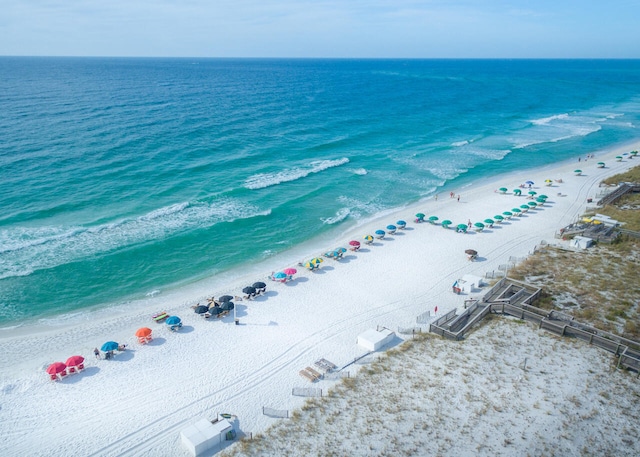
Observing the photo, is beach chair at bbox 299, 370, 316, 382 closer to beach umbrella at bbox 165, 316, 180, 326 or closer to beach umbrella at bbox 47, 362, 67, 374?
beach umbrella at bbox 165, 316, 180, 326

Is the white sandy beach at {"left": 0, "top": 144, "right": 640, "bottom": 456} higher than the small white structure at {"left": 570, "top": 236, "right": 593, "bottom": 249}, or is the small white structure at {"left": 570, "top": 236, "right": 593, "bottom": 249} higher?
the small white structure at {"left": 570, "top": 236, "right": 593, "bottom": 249}

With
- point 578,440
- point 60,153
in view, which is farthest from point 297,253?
point 60,153

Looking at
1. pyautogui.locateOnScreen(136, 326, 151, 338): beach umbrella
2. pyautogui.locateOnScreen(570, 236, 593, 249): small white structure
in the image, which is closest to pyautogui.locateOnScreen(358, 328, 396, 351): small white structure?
Result: pyautogui.locateOnScreen(136, 326, 151, 338): beach umbrella

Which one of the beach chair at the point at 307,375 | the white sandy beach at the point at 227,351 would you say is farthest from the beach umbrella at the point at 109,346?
the beach chair at the point at 307,375

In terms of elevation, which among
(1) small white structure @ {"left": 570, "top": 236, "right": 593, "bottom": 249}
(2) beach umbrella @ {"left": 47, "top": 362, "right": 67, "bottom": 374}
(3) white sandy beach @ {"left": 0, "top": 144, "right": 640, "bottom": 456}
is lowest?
(3) white sandy beach @ {"left": 0, "top": 144, "right": 640, "bottom": 456}

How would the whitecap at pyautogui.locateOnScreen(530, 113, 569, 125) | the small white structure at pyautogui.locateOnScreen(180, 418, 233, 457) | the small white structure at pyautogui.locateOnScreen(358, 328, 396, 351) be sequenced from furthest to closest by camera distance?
1. the whitecap at pyautogui.locateOnScreen(530, 113, 569, 125)
2. the small white structure at pyautogui.locateOnScreen(358, 328, 396, 351)
3. the small white structure at pyautogui.locateOnScreen(180, 418, 233, 457)

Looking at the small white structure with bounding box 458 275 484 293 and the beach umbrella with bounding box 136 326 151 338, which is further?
the small white structure with bounding box 458 275 484 293

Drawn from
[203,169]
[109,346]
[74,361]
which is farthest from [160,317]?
[203,169]
